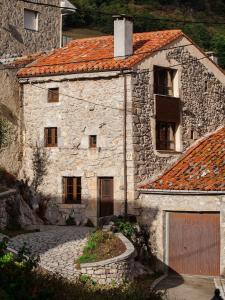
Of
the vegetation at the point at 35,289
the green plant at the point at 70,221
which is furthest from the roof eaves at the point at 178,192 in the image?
the vegetation at the point at 35,289

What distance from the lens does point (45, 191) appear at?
26562mm

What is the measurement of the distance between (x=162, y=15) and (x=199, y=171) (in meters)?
59.5

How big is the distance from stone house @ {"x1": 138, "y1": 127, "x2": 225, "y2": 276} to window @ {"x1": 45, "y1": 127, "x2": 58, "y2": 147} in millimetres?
4296

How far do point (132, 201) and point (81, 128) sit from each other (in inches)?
139

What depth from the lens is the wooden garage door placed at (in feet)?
76.6

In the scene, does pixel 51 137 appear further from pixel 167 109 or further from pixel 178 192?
pixel 178 192

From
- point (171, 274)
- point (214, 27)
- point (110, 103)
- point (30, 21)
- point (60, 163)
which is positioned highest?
point (214, 27)

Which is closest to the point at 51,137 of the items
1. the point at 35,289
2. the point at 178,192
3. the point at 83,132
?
the point at 83,132

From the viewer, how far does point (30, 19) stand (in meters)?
32.0

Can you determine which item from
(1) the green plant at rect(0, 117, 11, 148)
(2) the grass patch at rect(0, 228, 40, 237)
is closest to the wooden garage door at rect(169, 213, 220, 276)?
(2) the grass patch at rect(0, 228, 40, 237)

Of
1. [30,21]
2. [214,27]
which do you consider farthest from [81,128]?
[214,27]

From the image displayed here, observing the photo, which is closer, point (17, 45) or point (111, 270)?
point (111, 270)

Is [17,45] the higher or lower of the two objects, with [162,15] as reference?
lower

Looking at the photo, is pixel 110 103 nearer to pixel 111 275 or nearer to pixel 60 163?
pixel 60 163
